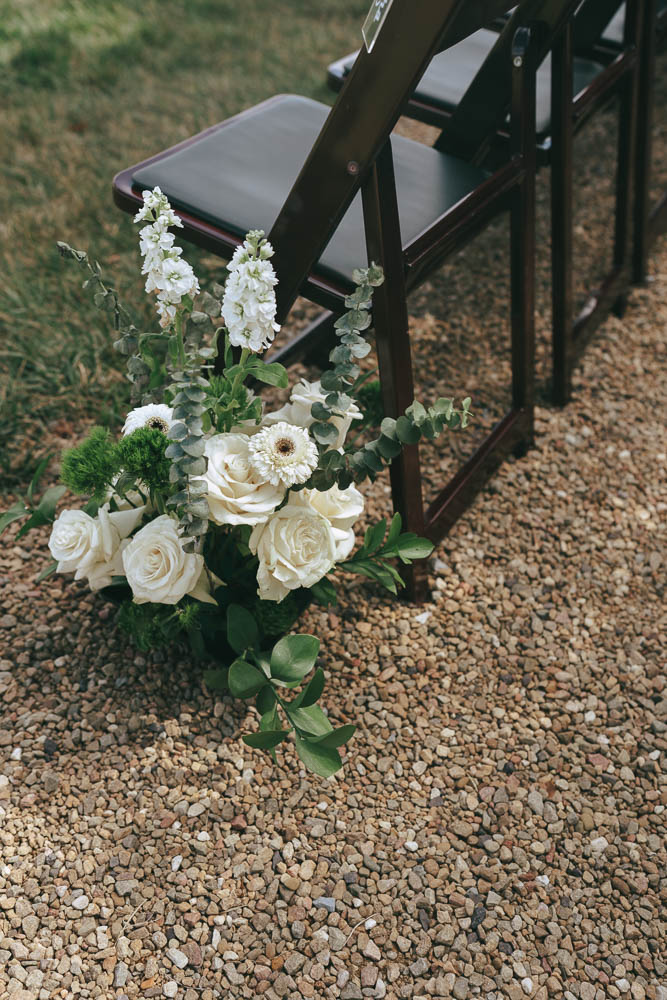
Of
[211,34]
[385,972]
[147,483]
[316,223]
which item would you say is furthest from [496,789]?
[211,34]

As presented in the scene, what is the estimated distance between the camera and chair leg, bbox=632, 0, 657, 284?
7.17ft

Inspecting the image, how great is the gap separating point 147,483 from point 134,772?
0.50 m

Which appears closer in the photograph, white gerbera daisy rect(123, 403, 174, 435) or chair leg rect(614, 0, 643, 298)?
white gerbera daisy rect(123, 403, 174, 435)

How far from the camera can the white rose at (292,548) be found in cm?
136

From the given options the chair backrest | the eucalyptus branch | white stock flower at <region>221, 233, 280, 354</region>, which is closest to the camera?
the chair backrest

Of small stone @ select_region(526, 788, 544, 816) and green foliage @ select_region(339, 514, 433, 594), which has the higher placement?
green foliage @ select_region(339, 514, 433, 594)

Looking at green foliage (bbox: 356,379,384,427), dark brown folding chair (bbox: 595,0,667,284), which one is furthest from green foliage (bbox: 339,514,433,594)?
Answer: dark brown folding chair (bbox: 595,0,667,284)

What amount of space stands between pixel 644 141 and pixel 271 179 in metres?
1.22

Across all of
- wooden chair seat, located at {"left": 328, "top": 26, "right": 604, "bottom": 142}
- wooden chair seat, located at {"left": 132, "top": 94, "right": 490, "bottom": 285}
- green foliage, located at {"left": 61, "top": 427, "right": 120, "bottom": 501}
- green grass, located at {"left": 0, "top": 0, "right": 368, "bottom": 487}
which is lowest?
green grass, located at {"left": 0, "top": 0, "right": 368, "bottom": 487}

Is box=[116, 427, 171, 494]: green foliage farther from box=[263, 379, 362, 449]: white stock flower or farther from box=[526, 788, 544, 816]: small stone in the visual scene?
box=[526, 788, 544, 816]: small stone

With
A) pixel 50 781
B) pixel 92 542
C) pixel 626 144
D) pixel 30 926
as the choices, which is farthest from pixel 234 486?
pixel 626 144

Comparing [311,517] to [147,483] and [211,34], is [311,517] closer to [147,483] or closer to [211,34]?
[147,483]

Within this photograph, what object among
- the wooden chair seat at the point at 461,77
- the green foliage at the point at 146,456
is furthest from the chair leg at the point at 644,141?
the green foliage at the point at 146,456

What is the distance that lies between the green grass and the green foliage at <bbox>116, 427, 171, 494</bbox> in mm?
793
